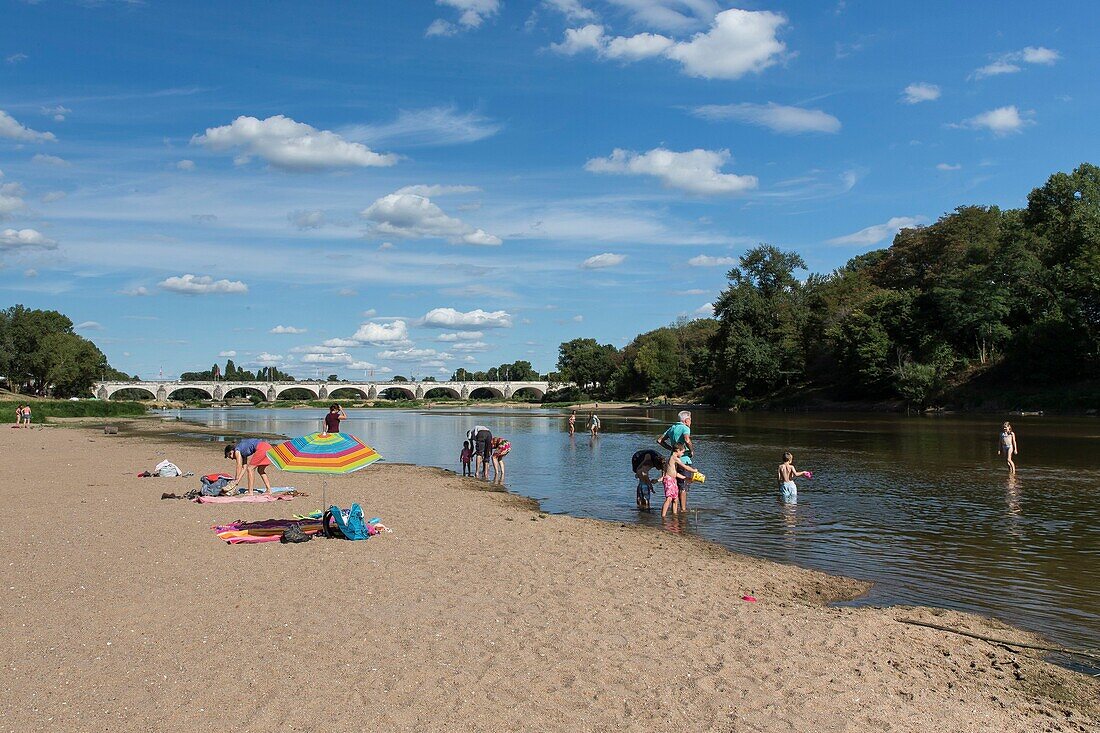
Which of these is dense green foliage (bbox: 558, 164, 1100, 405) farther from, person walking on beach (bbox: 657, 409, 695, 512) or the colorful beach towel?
the colorful beach towel

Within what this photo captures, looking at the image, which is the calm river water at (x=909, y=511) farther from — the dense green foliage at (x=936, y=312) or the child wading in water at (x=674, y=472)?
the dense green foliage at (x=936, y=312)

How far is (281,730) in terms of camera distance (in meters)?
5.92

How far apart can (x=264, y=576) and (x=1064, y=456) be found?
32250 mm

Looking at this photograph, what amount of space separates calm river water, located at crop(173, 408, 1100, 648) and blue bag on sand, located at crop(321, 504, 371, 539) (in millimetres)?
6681

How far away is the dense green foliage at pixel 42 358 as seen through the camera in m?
119

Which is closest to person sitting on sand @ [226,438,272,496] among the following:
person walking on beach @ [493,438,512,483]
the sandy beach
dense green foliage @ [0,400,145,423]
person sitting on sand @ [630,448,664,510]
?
the sandy beach

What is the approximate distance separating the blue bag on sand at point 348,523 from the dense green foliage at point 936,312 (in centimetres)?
7193

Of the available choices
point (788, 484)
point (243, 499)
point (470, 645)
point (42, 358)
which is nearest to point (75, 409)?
point (42, 358)

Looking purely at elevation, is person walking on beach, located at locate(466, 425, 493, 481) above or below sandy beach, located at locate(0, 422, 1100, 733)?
above

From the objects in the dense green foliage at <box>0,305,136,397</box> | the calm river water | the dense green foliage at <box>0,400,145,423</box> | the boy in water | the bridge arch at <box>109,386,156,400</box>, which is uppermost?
the dense green foliage at <box>0,305,136,397</box>

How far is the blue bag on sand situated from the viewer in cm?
1327

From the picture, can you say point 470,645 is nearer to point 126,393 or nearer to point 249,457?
point 249,457

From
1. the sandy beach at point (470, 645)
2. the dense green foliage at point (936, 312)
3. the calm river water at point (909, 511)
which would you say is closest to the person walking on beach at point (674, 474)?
the calm river water at point (909, 511)

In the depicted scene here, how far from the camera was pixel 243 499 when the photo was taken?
58.8 ft
